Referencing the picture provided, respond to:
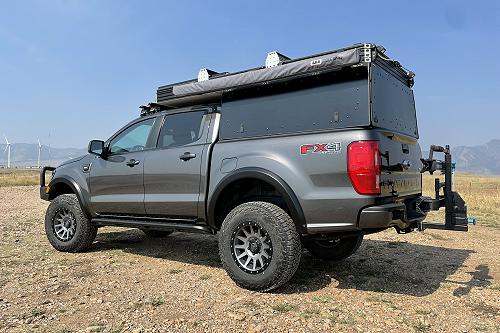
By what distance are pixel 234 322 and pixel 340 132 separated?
1.87 metres

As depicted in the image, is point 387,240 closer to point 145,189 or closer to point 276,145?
point 276,145

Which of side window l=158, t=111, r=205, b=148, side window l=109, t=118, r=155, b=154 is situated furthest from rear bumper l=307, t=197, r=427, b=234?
side window l=109, t=118, r=155, b=154

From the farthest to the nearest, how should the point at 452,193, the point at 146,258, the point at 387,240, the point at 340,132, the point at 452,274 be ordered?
1. the point at 387,240
2. the point at 146,258
3. the point at 452,274
4. the point at 452,193
5. the point at 340,132

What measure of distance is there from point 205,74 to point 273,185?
174cm

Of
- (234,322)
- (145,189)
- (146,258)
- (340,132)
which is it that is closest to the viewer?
(234,322)

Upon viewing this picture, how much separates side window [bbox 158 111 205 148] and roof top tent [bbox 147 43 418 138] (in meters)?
0.25

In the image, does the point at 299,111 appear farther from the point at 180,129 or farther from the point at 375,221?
the point at 180,129

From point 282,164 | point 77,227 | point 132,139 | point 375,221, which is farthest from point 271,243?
point 77,227

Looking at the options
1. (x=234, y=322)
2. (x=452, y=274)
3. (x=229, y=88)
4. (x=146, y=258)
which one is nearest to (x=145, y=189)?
(x=146, y=258)

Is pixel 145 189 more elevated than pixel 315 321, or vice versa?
pixel 145 189

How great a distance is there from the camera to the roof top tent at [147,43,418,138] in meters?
3.48

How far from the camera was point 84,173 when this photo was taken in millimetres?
5574

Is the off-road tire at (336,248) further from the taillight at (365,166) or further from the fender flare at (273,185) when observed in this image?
the taillight at (365,166)

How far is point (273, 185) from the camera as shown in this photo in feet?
12.3
